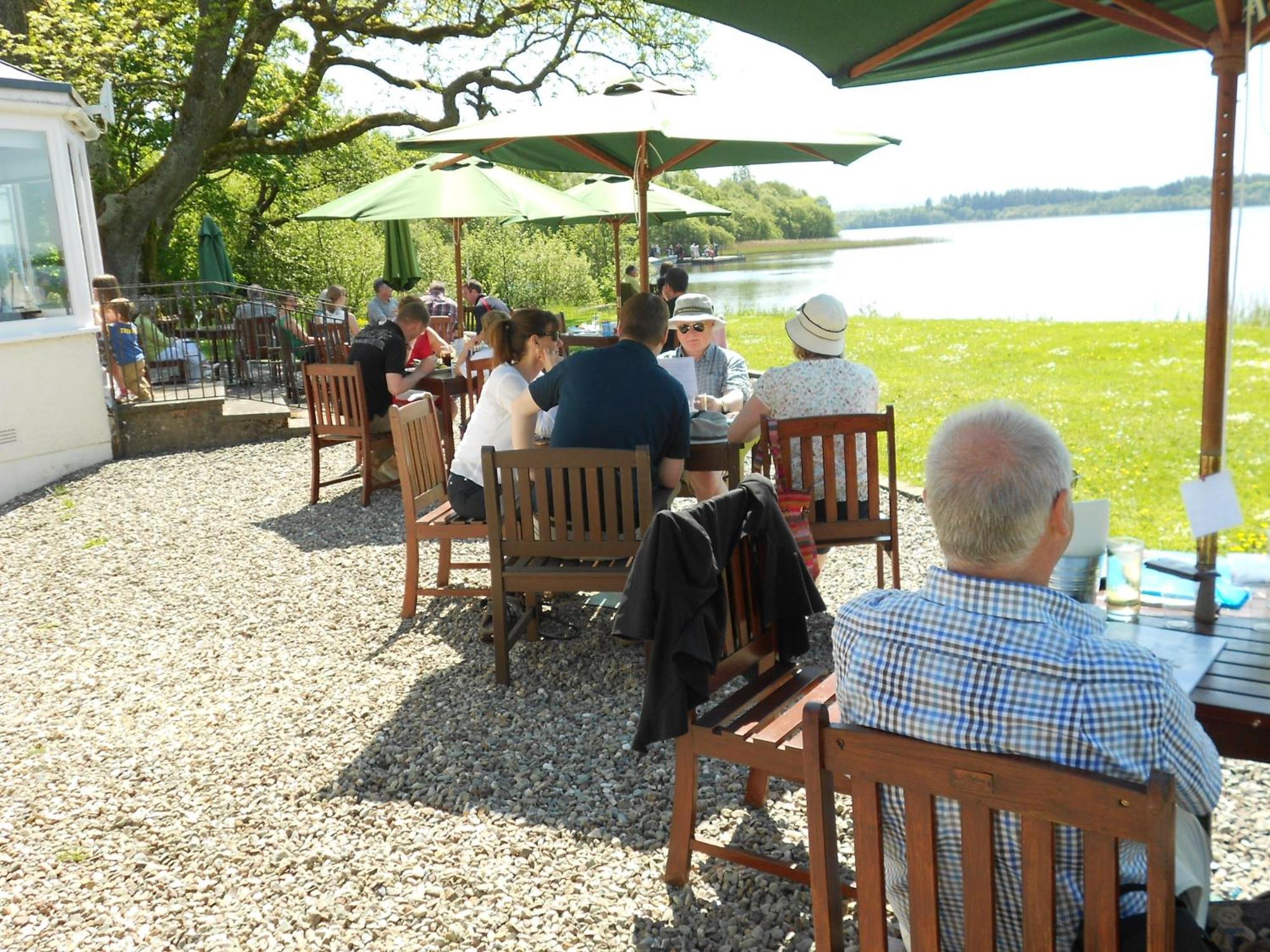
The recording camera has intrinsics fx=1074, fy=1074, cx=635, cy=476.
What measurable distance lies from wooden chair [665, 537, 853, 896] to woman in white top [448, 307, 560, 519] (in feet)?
6.74

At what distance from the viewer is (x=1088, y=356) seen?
16.0m

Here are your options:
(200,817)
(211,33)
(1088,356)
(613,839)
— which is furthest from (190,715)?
(1088,356)

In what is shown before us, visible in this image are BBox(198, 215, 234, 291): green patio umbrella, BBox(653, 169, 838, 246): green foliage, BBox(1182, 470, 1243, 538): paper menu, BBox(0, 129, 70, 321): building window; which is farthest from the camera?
BBox(653, 169, 838, 246): green foliage

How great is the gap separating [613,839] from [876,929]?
142cm

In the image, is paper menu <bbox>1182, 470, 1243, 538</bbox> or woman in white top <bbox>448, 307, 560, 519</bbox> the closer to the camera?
paper menu <bbox>1182, 470, 1243, 538</bbox>

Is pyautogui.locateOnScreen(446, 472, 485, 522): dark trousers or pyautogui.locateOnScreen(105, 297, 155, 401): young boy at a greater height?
pyautogui.locateOnScreen(105, 297, 155, 401): young boy

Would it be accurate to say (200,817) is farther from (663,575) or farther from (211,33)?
(211,33)

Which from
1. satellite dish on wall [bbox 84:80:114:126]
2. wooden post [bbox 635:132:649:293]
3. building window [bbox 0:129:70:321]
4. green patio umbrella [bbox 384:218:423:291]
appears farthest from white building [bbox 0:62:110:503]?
green patio umbrella [bbox 384:218:423:291]

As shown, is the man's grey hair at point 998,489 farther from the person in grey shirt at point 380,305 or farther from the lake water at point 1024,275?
the person in grey shirt at point 380,305

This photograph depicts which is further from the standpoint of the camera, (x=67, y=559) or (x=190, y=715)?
(x=67, y=559)

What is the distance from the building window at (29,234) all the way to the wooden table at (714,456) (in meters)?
6.81

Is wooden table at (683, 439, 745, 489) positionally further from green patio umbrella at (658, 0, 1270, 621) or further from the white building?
the white building

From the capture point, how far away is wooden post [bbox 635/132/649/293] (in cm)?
607

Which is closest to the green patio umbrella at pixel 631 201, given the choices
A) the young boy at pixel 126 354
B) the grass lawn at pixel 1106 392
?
the grass lawn at pixel 1106 392
